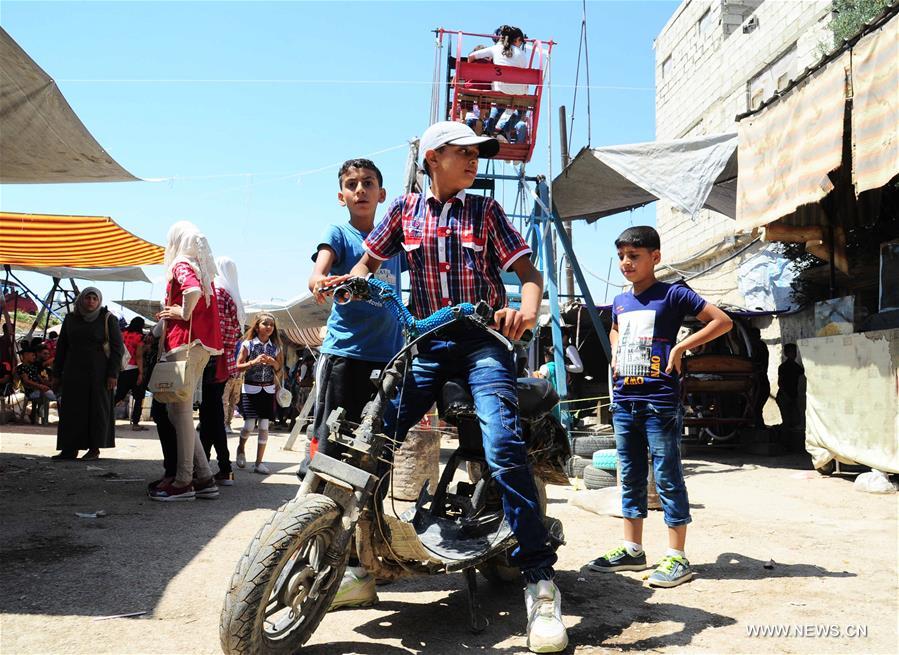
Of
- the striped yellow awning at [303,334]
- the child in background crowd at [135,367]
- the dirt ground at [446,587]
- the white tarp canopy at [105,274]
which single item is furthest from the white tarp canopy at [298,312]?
the dirt ground at [446,587]

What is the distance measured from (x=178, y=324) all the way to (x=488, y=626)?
3.56 meters

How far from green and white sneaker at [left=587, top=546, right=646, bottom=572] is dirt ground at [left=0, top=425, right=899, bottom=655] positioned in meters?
0.05

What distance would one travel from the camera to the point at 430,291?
9.91 feet

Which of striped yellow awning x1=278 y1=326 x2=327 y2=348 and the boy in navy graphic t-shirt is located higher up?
striped yellow awning x1=278 y1=326 x2=327 y2=348

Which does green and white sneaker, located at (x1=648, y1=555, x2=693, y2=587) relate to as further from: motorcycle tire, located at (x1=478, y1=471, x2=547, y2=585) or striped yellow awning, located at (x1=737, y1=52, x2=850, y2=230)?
striped yellow awning, located at (x1=737, y1=52, x2=850, y2=230)

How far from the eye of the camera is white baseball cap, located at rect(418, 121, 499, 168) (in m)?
2.96

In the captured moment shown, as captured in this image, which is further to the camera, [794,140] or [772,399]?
[772,399]

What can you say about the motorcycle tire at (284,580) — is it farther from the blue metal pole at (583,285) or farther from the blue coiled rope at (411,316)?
the blue metal pole at (583,285)

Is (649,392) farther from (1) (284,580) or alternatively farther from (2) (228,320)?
(2) (228,320)

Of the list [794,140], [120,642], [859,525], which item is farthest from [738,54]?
[120,642]

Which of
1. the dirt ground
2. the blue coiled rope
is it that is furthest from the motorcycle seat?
the dirt ground

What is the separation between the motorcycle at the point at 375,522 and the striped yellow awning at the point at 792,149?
485cm

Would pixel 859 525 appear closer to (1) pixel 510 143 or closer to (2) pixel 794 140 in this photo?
(2) pixel 794 140

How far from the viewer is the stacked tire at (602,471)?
6922 millimetres
